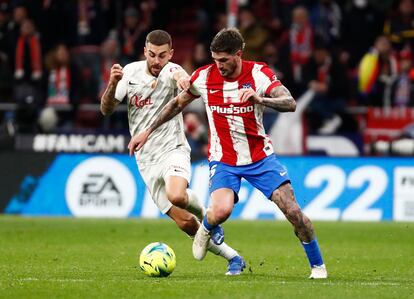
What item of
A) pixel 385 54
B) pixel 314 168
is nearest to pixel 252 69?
pixel 314 168

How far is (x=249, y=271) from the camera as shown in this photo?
11.1m

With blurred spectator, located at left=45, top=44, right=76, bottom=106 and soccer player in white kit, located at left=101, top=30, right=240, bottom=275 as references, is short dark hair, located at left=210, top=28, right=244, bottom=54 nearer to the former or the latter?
soccer player in white kit, located at left=101, top=30, right=240, bottom=275

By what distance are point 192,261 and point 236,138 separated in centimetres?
237

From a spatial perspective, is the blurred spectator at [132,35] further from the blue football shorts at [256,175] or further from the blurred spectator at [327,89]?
the blue football shorts at [256,175]

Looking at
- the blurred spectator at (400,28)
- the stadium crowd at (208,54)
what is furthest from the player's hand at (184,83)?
the blurred spectator at (400,28)

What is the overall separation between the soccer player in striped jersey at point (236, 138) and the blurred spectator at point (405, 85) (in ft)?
36.7

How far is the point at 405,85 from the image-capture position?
21.3 metres

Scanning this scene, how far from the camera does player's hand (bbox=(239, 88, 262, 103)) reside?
379 inches

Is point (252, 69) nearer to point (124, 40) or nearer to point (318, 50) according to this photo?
point (318, 50)

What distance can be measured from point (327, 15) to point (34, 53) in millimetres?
6119

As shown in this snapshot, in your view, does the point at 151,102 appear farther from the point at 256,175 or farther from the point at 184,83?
the point at 256,175

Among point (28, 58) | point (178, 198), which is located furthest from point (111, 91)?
point (28, 58)

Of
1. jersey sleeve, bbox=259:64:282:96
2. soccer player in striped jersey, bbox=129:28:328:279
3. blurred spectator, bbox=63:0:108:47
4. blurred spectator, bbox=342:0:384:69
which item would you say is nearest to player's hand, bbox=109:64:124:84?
soccer player in striped jersey, bbox=129:28:328:279

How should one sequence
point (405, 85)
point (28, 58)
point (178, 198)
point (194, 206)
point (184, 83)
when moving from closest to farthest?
point (184, 83), point (178, 198), point (194, 206), point (405, 85), point (28, 58)
